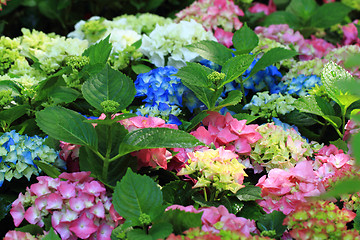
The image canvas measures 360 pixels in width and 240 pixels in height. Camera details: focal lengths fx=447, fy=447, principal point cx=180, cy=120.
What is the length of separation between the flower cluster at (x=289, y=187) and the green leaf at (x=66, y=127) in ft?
1.78

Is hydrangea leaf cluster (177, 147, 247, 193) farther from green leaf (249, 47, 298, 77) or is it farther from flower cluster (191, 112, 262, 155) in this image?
green leaf (249, 47, 298, 77)

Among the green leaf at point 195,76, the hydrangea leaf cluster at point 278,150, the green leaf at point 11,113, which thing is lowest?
the hydrangea leaf cluster at point 278,150

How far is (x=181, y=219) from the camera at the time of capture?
1.08 meters

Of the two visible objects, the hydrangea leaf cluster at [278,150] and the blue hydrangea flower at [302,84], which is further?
the blue hydrangea flower at [302,84]

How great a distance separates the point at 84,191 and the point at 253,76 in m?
0.94

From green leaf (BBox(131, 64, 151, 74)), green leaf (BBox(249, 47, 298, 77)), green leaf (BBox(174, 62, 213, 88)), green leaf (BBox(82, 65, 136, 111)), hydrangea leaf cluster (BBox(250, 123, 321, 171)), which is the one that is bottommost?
hydrangea leaf cluster (BBox(250, 123, 321, 171))

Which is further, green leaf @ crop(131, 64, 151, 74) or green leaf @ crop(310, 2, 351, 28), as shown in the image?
green leaf @ crop(310, 2, 351, 28)

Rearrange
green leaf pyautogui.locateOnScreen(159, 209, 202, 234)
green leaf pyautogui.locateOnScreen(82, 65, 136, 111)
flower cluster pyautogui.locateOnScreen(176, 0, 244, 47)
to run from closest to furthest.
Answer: green leaf pyautogui.locateOnScreen(159, 209, 202, 234) → green leaf pyautogui.locateOnScreen(82, 65, 136, 111) → flower cluster pyautogui.locateOnScreen(176, 0, 244, 47)

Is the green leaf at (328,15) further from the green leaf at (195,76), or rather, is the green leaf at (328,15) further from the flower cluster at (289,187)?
the flower cluster at (289,187)

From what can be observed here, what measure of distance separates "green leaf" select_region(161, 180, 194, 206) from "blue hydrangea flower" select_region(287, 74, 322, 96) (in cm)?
71

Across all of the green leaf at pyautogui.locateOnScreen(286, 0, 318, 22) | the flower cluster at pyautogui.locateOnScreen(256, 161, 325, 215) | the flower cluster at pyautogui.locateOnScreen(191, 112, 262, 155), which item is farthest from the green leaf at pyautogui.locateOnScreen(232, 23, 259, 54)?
the green leaf at pyautogui.locateOnScreen(286, 0, 318, 22)

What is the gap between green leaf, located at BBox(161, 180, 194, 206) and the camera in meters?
1.32

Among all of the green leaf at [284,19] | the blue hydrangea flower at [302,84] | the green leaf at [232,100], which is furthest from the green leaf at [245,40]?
the green leaf at [284,19]

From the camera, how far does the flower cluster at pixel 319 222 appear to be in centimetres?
101
